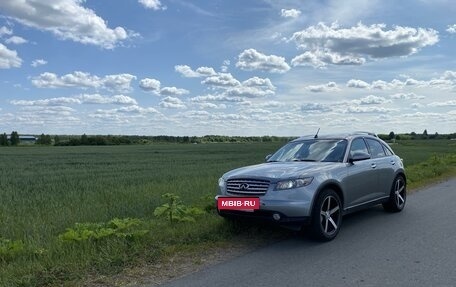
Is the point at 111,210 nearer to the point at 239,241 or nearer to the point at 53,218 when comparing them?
the point at 53,218

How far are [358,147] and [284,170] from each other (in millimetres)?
2119

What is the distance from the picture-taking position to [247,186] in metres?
6.53

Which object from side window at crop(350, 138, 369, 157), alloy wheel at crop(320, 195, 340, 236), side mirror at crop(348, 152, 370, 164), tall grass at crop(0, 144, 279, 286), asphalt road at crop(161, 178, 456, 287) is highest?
side window at crop(350, 138, 369, 157)

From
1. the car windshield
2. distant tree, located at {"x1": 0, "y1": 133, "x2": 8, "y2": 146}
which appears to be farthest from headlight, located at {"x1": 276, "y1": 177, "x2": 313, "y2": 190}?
distant tree, located at {"x1": 0, "y1": 133, "x2": 8, "y2": 146}

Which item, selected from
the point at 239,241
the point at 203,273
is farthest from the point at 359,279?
the point at 239,241

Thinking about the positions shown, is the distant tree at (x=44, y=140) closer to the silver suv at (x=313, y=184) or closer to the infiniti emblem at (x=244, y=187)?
the silver suv at (x=313, y=184)

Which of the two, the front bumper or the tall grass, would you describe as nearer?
the tall grass

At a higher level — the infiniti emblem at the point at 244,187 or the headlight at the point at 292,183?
the headlight at the point at 292,183

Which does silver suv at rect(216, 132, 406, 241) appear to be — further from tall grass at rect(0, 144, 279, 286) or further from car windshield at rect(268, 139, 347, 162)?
tall grass at rect(0, 144, 279, 286)

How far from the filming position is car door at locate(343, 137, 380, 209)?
7.28 m

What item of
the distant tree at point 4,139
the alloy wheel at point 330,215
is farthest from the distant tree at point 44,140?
the alloy wheel at point 330,215

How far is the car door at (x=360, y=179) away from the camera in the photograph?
7.28 meters

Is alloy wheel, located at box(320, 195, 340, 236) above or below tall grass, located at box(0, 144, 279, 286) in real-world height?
above

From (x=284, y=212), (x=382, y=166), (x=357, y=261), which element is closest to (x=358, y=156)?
(x=382, y=166)
